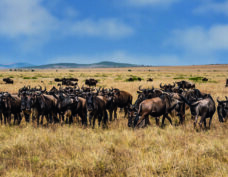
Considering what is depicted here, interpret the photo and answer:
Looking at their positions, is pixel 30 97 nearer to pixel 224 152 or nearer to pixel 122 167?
pixel 122 167

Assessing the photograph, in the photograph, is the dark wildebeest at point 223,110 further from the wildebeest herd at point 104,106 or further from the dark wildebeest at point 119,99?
the dark wildebeest at point 119,99

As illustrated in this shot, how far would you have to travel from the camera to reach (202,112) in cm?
822

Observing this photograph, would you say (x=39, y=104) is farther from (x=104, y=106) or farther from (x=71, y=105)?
(x=104, y=106)

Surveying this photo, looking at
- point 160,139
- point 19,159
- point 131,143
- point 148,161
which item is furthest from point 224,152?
point 19,159

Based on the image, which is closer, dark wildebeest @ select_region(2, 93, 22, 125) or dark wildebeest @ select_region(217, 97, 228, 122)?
dark wildebeest @ select_region(217, 97, 228, 122)

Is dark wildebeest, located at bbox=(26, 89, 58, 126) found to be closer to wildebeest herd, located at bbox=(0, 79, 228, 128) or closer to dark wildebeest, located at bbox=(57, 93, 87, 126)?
wildebeest herd, located at bbox=(0, 79, 228, 128)

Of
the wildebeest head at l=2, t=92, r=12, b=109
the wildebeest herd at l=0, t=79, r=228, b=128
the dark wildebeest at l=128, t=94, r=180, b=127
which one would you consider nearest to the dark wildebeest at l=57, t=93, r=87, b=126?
the wildebeest herd at l=0, t=79, r=228, b=128

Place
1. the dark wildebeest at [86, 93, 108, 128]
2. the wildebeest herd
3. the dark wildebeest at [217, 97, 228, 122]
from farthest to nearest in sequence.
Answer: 1. the dark wildebeest at [86, 93, 108, 128]
2. the dark wildebeest at [217, 97, 228, 122]
3. the wildebeest herd

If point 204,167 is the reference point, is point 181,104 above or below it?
above

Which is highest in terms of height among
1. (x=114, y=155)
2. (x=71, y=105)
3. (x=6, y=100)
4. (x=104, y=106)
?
(x=6, y=100)

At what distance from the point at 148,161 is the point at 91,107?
4294 millimetres

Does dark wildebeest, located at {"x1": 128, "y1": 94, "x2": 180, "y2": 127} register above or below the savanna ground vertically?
above

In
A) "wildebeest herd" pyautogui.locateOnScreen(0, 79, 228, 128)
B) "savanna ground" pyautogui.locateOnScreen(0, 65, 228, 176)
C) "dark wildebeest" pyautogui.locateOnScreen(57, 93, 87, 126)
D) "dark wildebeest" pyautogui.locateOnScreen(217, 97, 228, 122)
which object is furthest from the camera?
"dark wildebeest" pyautogui.locateOnScreen(57, 93, 87, 126)

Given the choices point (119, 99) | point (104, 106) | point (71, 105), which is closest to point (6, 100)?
point (71, 105)
